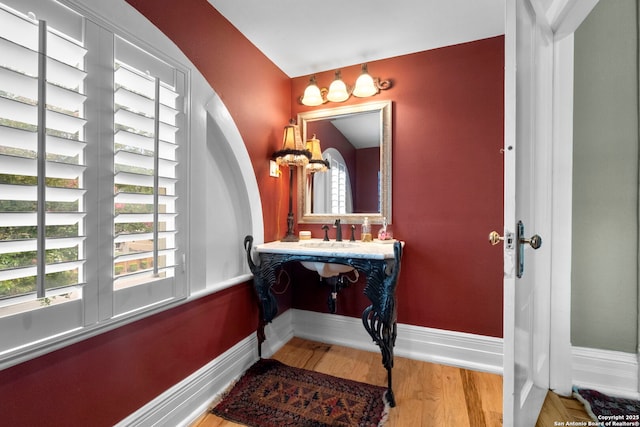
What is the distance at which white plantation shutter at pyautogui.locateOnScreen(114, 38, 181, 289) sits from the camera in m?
1.14

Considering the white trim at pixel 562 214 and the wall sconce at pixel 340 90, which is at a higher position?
the wall sconce at pixel 340 90

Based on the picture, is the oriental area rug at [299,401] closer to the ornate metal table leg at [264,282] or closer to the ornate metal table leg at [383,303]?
the ornate metal table leg at [383,303]

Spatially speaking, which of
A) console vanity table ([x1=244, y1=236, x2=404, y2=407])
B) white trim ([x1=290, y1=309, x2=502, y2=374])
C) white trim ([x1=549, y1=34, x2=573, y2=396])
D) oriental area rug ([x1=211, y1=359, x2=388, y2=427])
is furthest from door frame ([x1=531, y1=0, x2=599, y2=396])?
oriental area rug ([x1=211, y1=359, x2=388, y2=427])

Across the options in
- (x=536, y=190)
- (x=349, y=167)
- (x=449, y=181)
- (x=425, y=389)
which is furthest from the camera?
(x=349, y=167)

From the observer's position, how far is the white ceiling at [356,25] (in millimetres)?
1617

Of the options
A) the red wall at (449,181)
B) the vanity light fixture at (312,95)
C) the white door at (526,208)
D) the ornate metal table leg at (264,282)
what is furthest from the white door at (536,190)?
the vanity light fixture at (312,95)

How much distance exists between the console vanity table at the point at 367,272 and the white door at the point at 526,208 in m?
0.55

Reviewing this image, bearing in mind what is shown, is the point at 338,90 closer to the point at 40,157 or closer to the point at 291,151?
the point at 291,151

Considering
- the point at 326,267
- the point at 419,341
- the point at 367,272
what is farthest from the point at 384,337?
the point at 419,341

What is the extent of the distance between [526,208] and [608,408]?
1245mm

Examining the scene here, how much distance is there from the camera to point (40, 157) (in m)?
0.90

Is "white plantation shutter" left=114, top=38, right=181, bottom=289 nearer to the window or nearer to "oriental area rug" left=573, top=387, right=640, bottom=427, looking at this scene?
the window

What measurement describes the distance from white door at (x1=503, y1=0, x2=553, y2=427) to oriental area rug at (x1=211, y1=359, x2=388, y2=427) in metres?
0.71

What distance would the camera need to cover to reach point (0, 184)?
824 millimetres
